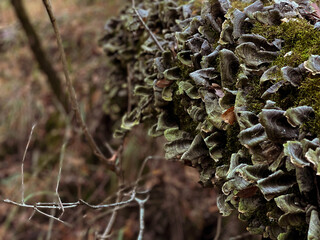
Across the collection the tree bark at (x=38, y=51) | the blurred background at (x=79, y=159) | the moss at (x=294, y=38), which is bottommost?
the blurred background at (x=79, y=159)

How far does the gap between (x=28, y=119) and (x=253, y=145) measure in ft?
11.9

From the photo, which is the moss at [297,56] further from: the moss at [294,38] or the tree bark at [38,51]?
the tree bark at [38,51]

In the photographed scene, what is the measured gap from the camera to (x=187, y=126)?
130 cm

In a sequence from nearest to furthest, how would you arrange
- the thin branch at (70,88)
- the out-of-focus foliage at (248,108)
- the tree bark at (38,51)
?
the out-of-focus foliage at (248,108)
the thin branch at (70,88)
the tree bark at (38,51)

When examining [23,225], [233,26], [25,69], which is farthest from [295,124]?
[25,69]

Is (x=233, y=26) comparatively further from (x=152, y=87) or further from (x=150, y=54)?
(x=150, y=54)

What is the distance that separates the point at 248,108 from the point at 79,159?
116 inches

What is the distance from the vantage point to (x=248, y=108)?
1.01m

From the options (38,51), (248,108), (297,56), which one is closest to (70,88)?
(248,108)

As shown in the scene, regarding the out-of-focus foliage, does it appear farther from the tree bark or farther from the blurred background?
the tree bark

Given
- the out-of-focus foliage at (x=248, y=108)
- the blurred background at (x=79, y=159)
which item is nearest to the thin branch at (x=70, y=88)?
the out-of-focus foliage at (x=248, y=108)

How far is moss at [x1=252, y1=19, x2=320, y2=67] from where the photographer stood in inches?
39.2

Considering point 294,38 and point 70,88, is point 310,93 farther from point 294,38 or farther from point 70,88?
point 70,88

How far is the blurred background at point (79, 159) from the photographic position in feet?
11.1
